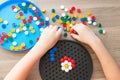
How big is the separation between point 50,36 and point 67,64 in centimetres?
13

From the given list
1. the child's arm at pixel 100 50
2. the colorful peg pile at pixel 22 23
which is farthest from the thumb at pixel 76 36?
the colorful peg pile at pixel 22 23

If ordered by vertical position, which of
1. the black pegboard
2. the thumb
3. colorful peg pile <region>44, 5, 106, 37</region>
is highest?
colorful peg pile <region>44, 5, 106, 37</region>

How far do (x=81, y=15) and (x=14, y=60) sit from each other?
33 centimetres

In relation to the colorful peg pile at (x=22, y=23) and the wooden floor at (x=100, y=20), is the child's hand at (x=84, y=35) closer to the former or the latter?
the wooden floor at (x=100, y=20)

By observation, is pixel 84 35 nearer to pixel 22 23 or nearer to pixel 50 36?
pixel 50 36

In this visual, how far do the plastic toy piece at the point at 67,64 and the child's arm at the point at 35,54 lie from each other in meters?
0.08

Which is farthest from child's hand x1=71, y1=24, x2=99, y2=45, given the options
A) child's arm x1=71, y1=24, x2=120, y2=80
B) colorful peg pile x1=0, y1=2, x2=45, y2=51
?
colorful peg pile x1=0, y1=2, x2=45, y2=51

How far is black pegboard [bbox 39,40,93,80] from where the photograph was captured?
959 mm

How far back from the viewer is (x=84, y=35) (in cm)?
97

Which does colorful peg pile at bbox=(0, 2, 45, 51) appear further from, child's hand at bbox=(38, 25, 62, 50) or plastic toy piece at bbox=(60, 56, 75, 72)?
plastic toy piece at bbox=(60, 56, 75, 72)

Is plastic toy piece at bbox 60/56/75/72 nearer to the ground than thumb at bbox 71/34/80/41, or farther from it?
nearer to the ground

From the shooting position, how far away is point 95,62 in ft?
3.23

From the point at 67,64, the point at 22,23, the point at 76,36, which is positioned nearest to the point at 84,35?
the point at 76,36

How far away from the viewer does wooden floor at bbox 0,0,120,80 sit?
974mm
